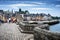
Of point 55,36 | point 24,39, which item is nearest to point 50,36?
point 55,36

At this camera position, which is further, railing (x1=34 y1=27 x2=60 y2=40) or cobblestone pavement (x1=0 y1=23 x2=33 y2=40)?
cobblestone pavement (x1=0 y1=23 x2=33 y2=40)

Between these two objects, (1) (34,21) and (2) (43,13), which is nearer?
(2) (43,13)

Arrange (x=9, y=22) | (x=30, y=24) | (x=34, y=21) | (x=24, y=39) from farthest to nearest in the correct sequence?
(x=30, y=24)
(x=34, y=21)
(x=9, y=22)
(x=24, y=39)

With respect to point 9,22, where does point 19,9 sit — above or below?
above

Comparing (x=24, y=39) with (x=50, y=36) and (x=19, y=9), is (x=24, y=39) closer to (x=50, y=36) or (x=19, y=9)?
(x=19, y=9)

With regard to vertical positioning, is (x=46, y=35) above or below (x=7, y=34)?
above

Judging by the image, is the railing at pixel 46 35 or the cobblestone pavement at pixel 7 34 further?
the cobblestone pavement at pixel 7 34

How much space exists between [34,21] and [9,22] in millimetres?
995

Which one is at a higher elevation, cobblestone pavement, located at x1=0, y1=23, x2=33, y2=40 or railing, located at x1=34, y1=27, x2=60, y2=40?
railing, located at x1=34, y1=27, x2=60, y2=40

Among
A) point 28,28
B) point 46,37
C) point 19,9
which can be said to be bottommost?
point 28,28

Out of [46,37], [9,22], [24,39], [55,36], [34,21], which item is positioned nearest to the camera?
[55,36]

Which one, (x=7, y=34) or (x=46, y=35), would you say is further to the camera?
(x=7, y=34)

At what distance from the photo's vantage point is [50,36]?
4.91 meters

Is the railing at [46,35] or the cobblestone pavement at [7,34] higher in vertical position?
the railing at [46,35]
